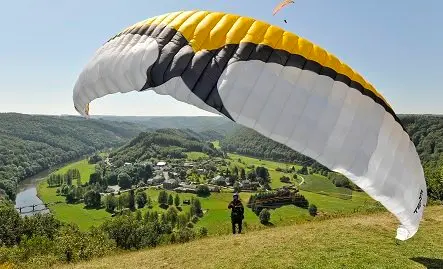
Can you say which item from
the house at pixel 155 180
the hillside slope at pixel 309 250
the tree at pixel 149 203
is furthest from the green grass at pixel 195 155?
the hillside slope at pixel 309 250

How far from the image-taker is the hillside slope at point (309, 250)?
9.42m

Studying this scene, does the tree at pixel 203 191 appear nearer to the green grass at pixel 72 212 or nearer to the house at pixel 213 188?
the house at pixel 213 188

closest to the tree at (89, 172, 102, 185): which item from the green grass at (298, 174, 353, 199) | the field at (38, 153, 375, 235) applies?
the field at (38, 153, 375, 235)

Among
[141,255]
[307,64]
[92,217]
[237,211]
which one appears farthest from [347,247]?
[92,217]

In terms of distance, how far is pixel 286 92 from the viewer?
5.39m

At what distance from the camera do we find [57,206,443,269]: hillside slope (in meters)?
9.42

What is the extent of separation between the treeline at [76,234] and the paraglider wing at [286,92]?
1027 centimetres

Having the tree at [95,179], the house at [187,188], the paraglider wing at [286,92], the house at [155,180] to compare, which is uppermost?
the paraglider wing at [286,92]

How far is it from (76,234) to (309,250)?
47.7 feet

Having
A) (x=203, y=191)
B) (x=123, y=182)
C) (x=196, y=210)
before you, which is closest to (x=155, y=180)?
(x=123, y=182)

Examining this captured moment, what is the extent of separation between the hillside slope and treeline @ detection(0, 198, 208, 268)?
455 centimetres

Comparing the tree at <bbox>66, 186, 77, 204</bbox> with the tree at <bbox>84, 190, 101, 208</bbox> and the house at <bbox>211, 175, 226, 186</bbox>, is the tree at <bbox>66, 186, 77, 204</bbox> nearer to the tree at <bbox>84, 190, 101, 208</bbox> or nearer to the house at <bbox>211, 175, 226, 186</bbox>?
the tree at <bbox>84, 190, 101, 208</bbox>

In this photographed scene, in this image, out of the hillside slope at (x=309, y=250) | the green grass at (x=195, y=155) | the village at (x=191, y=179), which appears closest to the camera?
the hillside slope at (x=309, y=250)

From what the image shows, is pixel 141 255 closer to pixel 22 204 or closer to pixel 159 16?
pixel 159 16
